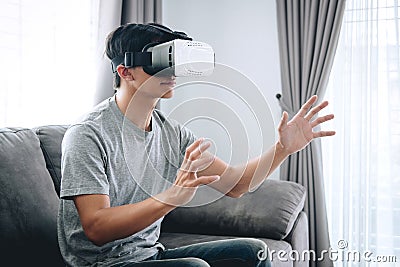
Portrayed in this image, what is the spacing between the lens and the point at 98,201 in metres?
1.49

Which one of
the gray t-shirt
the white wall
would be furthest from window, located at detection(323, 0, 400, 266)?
the gray t-shirt

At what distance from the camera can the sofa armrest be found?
96.7 inches

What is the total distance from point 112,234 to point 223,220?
3.50 ft

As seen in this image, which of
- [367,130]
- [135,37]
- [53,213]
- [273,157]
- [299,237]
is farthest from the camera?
[367,130]

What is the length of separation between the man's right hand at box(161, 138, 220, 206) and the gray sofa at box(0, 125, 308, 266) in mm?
585

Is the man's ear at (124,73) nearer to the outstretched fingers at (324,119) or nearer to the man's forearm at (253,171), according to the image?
the man's forearm at (253,171)

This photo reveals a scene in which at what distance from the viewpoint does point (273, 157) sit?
1.80m

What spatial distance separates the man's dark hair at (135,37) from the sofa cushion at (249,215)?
105cm

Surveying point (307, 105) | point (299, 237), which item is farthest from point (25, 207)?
point (299, 237)

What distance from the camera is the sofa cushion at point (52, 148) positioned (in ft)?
6.76

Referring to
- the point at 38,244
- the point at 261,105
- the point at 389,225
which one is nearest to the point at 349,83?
the point at 389,225

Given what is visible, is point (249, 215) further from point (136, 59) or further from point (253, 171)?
point (136, 59)

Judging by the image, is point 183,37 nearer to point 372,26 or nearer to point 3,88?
point 3,88

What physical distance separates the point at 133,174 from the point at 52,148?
59 cm
